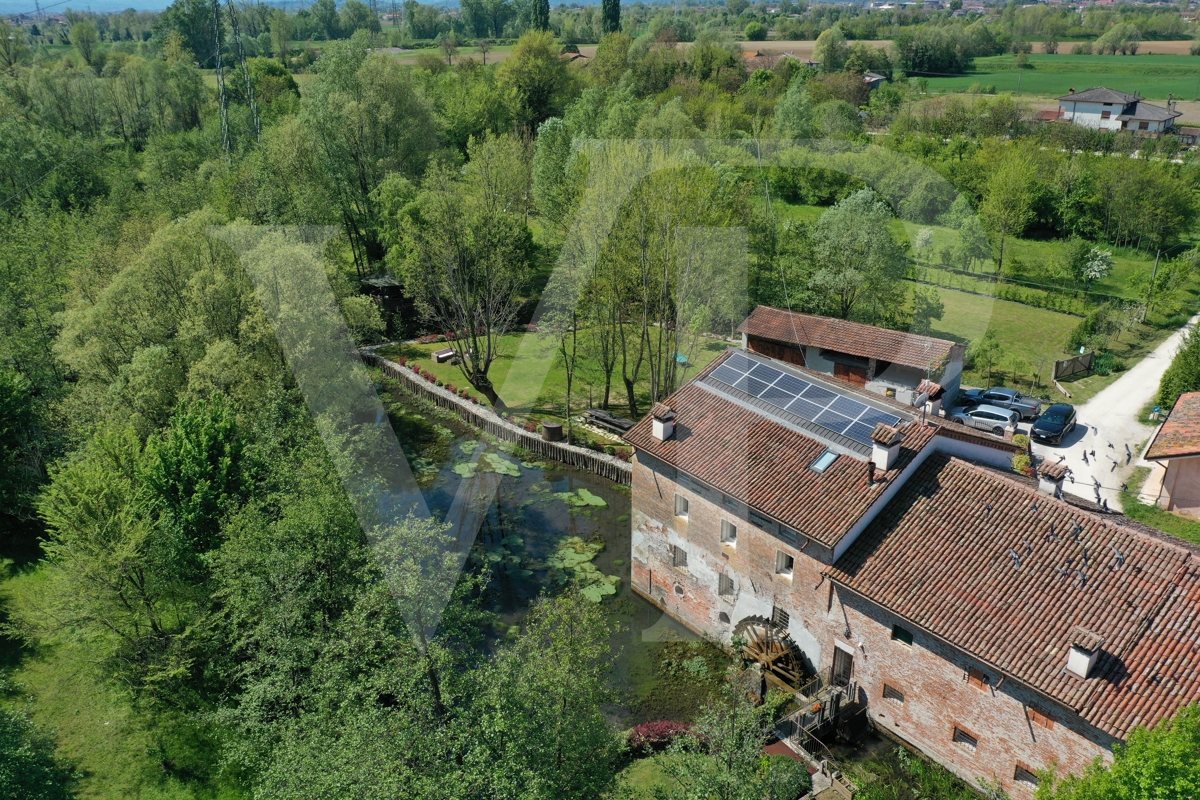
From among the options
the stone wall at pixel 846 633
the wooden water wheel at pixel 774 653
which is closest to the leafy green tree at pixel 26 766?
the stone wall at pixel 846 633

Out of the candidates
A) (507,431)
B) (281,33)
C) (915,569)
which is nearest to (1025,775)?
(915,569)

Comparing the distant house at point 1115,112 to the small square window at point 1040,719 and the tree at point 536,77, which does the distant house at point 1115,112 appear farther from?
the small square window at point 1040,719

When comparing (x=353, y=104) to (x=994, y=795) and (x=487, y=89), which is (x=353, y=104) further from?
(x=994, y=795)

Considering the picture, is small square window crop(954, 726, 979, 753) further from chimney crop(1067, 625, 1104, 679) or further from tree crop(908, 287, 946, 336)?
tree crop(908, 287, 946, 336)

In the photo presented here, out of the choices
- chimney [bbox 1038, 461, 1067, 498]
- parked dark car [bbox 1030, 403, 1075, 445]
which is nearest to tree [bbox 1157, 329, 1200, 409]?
parked dark car [bbox 1030, 403, 1075, 445]

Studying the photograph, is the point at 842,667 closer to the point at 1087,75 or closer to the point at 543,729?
the point at 543,729

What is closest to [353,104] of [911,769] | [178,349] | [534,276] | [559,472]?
[534,276]
